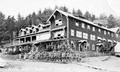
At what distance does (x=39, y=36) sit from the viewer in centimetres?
4597

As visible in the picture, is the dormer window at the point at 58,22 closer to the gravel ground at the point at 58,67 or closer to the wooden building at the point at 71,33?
the wooden building at the point at 71,33

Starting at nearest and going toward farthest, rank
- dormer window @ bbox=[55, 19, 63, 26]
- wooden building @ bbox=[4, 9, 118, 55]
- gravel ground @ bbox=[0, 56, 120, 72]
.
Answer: gravel ground @ bbox=[0, 56, 120, 72], wooden building @ bbox=[4, 9, 118, 55], dormer window @ bbox=[55, 19, 63, 26]

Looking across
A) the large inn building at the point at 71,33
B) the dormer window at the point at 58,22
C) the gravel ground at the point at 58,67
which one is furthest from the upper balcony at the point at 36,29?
the gravel ground at the point at 58,67

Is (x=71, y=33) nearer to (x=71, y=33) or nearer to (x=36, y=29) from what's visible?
(x=71, y=33)

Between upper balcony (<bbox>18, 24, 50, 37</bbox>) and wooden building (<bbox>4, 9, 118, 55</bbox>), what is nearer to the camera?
wooden building (<bbox>4, 9, 118, 55</bbox>)

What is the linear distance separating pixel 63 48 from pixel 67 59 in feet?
10.1

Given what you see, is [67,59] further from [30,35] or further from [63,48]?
[30,35]

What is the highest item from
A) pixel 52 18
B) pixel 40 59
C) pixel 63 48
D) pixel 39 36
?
pixel 52 18

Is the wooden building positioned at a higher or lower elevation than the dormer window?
lower

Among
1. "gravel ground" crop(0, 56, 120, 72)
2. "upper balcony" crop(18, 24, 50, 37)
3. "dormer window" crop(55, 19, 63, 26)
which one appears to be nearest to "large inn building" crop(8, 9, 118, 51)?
"dormer window" crop(55, 19, 63, 26)

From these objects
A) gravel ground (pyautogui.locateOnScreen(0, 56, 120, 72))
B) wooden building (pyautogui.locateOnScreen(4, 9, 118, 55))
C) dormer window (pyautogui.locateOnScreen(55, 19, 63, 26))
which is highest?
dormer window (pyautogui.locateOnScreen(55, 19, 63, 26))

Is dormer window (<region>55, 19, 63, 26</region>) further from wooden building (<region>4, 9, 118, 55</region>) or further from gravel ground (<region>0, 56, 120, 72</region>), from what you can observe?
gravel ground (<region>0, 56, 120, 72</region>)

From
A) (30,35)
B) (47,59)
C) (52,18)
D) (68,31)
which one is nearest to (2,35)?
(30,35)

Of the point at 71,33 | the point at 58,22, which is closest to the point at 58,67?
the point at 71,33
